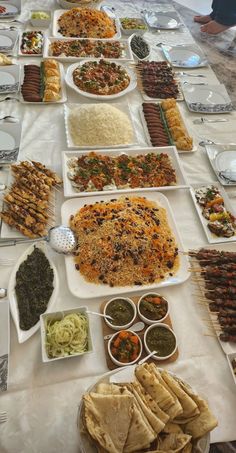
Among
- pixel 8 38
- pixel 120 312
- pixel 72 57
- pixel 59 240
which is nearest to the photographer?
pixel 120 312

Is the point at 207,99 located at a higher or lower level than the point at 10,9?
lower

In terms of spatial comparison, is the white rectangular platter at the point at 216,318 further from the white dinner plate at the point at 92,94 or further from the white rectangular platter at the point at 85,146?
the white dinner plate at the point at 92,94

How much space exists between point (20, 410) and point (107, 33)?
3728 millimetres

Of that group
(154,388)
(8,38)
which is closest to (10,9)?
(8,38)

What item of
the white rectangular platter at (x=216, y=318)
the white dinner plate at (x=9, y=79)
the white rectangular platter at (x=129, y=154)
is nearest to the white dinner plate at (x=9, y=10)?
the white dinner plate at (x=9, y=79)

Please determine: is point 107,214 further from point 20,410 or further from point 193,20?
point 193,20

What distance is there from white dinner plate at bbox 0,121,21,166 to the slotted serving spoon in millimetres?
727

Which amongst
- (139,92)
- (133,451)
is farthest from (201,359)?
(139,92)

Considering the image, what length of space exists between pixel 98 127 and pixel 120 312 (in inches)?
61.7

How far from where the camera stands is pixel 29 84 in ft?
10.7

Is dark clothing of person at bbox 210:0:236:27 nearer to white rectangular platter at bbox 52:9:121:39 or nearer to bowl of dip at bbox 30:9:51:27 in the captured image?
white rectangular platter at bbox 52:9:121:39

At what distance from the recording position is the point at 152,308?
200cm

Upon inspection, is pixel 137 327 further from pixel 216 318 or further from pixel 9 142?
pixel 9 142

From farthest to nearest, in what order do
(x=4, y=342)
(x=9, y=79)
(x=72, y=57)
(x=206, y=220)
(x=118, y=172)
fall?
(x=72, y=57) < (x=9, y=79) < (x=118, y=172) < (x=206, y=220) < (x=4, y=342)
